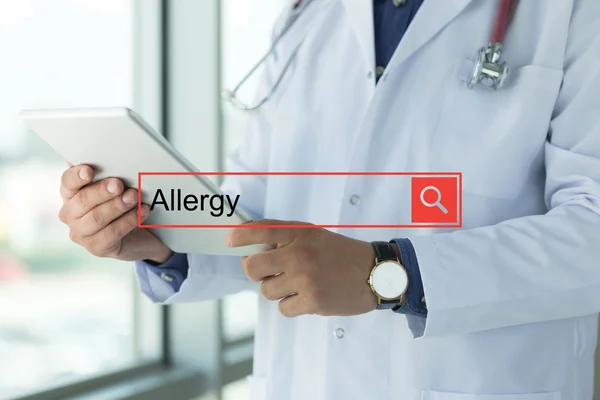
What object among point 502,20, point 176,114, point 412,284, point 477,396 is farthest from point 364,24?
point 176,114

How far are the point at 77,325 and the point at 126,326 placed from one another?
0.68 ft

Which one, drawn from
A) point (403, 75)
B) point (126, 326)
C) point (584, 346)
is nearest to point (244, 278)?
point (403, 75)

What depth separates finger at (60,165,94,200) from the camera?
2.68ft

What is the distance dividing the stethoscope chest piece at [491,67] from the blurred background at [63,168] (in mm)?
986

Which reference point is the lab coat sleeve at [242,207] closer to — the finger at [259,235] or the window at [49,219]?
the finger at [259,235]

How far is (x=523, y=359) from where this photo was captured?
929mm

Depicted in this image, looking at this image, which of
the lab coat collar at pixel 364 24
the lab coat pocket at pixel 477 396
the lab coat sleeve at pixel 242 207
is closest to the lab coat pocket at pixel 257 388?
the lab coat sleeve at pixel 242 207

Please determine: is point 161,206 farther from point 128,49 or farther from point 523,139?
point 128,49

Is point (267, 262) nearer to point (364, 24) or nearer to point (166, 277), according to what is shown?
point (166, 277)

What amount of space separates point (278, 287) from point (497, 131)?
39cm

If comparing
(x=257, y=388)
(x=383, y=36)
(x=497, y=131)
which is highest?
(x=383, y=36)

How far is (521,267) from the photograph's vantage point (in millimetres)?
844

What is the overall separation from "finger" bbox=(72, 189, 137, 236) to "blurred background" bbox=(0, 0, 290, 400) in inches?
23.7

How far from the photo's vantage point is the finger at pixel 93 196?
32.2 inches
